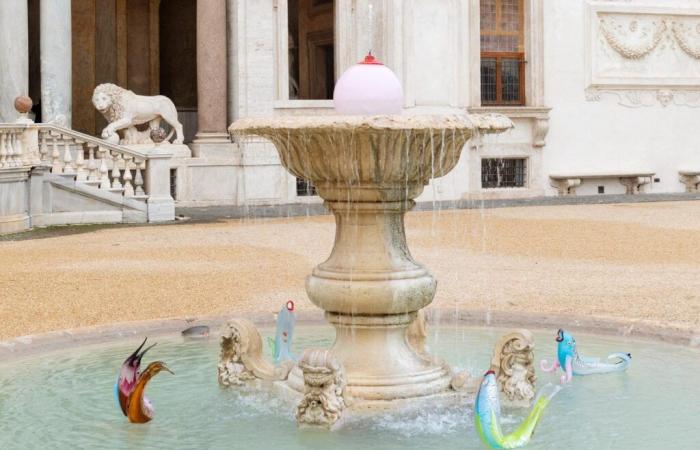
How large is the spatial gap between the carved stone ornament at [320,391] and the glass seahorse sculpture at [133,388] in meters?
0.83

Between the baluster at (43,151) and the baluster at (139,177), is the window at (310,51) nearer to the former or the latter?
the baluster at (139,177)

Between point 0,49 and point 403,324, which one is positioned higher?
point 0,49

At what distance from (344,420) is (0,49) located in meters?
16.2

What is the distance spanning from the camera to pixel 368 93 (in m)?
6.38

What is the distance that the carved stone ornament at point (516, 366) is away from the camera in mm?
6668

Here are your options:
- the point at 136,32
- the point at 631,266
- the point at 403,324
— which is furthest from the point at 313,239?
the point at 136,32

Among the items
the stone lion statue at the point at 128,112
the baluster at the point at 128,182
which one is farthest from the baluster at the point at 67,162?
the stone lion statue at the point at 128,112

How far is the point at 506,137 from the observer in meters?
25.3

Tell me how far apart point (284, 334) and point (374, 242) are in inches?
48.8

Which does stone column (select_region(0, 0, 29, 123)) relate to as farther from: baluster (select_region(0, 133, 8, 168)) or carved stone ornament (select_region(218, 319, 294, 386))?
carved stone ornament (select_region(218, 319, 294, 386))

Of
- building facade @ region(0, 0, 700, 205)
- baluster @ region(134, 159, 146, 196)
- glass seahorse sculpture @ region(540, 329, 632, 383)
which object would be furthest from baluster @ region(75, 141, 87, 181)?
glass seahorse sculpture @ region(540, 329, 632, 383)

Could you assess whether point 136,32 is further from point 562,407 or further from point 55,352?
point 562,407

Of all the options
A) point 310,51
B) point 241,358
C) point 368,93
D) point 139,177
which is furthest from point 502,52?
point 368,93

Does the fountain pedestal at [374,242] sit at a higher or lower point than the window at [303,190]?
lower
